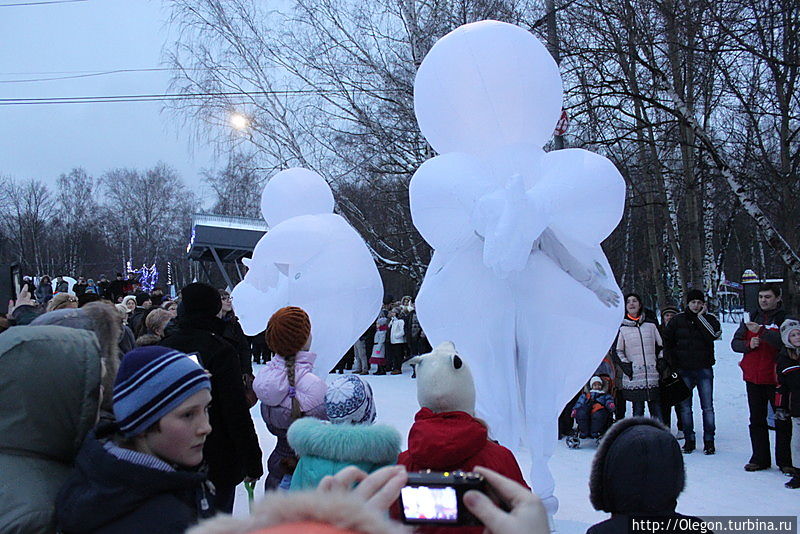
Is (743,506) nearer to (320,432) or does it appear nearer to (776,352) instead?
(776,352)

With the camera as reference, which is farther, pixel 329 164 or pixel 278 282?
pixel 329 164

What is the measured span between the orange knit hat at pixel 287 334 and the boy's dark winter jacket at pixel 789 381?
409 centimetres

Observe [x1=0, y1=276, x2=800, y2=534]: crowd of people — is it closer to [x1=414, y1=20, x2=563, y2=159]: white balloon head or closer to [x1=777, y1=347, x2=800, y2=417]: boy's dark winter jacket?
[x1=414, y1=20, x2=563, y2=159]: white balloon head

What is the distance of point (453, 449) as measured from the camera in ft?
7.49

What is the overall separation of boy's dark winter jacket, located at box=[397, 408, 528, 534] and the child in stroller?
491 cm

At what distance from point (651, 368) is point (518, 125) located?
12.2 ft

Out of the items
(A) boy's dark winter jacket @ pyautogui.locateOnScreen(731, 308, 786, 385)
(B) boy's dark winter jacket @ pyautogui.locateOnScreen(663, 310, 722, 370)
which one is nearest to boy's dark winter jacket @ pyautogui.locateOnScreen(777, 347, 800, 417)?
(A) boy's dark winter jacket @ pyautogui.locateOnScreen(731, 308, 786, 385)

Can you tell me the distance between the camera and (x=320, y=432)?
2566mm

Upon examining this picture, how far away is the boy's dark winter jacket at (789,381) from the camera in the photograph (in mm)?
5301

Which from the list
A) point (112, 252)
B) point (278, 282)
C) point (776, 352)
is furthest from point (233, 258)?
point (112, 252)

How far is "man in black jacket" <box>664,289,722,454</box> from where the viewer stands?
257 inches

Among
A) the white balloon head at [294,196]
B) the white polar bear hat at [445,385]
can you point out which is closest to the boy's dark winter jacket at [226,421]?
the white polar bear hat at [445,385]

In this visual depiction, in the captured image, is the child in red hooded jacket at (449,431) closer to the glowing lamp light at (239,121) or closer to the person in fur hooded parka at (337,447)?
the person in fur hooded parka at (337,447)

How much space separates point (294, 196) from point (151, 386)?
481 cm
